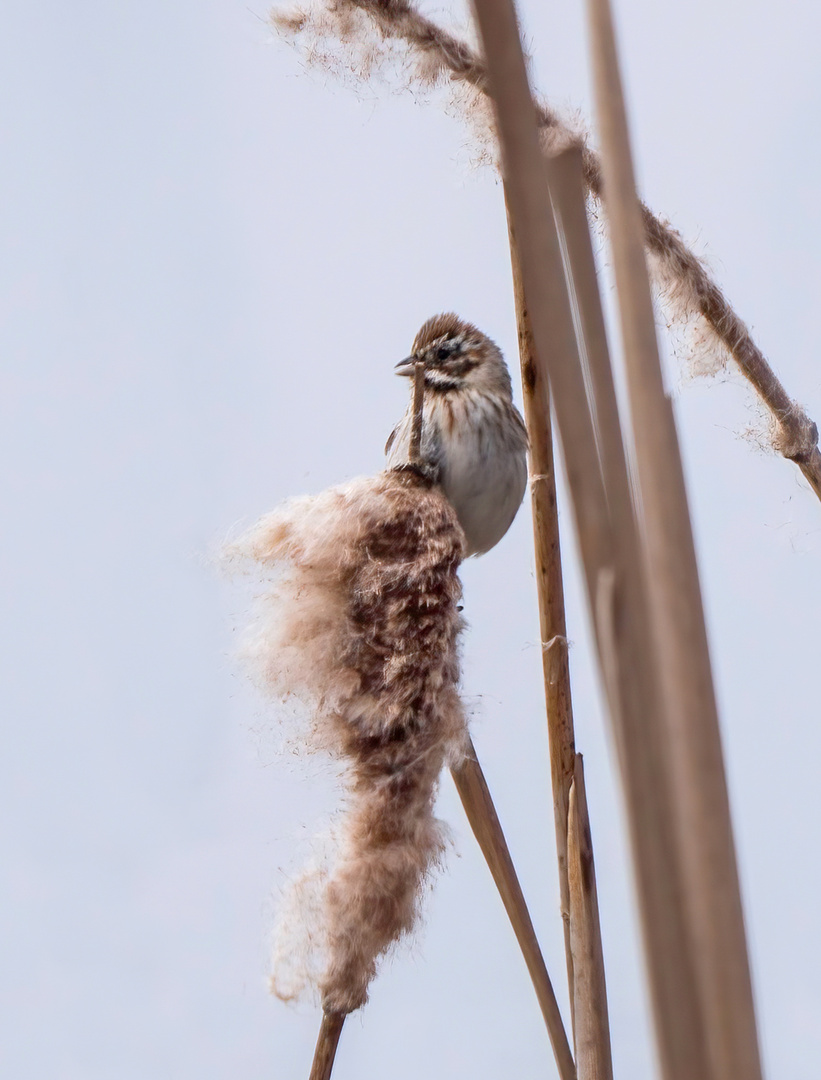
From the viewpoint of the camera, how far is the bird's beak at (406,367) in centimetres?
151

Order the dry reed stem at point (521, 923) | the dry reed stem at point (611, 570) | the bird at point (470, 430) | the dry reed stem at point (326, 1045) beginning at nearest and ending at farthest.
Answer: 1. the dry reed stem at point (611, 570)
2. the dry reed stem at point (326, 1045)
3. the dry reed stem at point (521, 923)
4. the bird at point (470, 430)

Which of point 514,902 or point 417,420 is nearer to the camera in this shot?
point 514,902

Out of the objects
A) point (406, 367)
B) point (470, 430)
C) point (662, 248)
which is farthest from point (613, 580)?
point (406, 367)

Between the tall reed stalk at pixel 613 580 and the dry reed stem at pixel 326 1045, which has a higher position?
the tall reed stalk at pixel 613 580

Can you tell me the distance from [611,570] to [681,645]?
0.10ft

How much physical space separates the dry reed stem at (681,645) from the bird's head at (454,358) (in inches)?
45.4

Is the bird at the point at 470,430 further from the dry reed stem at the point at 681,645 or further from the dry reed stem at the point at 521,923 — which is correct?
the dry reed stem at the point at 681,645

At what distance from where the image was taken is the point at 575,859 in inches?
29.5

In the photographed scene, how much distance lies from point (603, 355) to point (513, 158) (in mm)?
66

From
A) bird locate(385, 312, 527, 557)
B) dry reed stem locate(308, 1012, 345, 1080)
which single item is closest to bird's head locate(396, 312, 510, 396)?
bird locate(385, 312, 527, 557)

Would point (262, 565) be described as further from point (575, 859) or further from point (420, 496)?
point (575, 859)

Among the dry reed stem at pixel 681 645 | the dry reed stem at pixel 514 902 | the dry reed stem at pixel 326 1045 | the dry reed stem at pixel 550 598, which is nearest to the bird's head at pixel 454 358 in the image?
the dry reed stem at pixel 550 598

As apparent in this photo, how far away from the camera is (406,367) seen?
4.99 ft

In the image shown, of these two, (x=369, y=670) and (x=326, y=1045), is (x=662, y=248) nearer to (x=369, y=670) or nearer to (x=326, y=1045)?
(x=369, y=670)
